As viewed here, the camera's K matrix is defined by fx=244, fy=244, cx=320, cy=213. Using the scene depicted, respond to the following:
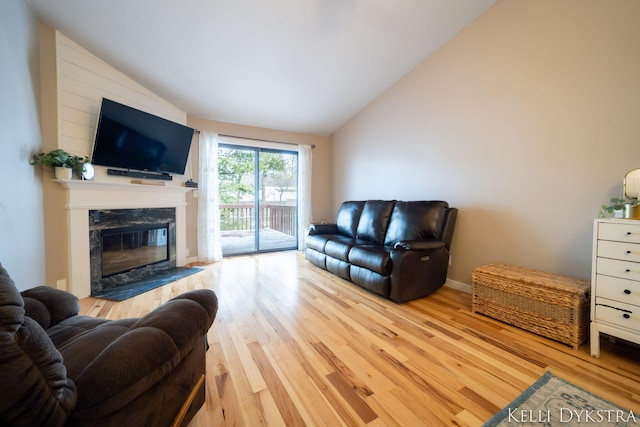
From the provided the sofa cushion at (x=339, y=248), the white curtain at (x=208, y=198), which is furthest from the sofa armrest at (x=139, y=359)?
the white curtain at (x=208, y=198)

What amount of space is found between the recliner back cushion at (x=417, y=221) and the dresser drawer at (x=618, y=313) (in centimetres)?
126

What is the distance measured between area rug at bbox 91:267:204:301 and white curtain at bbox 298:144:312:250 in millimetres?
1970

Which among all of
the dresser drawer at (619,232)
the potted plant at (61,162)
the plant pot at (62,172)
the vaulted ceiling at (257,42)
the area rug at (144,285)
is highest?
the vaulted ceiling at (257,42)

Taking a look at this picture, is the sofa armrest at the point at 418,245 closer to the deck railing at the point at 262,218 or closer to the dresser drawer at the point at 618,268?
→ the dresser drawer at the point at 618,268

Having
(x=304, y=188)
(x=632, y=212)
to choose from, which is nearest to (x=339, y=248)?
(x=304, y=188)

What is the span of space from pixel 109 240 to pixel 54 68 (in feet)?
5.69

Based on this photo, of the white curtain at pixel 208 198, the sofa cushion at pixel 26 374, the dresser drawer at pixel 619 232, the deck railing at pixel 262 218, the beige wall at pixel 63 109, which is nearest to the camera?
the sofa cushion at pixel 26 374

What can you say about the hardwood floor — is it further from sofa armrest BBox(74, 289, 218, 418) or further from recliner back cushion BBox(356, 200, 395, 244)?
recliner back cushion BBox(356, 200, 395, 244)

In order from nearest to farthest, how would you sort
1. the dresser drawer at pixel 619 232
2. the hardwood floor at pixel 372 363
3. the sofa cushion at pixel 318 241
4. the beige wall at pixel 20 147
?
the hardwood floor at pixel 372 363, the dresser drawer at pixel 619 232, the beige wall at pixel 20 147, the sofa cushion at pixel 318 241

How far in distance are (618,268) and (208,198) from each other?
14.3ft

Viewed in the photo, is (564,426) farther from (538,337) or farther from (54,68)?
(54,68)

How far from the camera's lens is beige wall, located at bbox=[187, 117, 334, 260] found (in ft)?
12.7

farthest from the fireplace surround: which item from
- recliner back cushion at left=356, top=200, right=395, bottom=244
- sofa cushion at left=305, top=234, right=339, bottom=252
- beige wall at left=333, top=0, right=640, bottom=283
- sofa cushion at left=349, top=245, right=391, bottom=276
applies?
beige wall at left=333, top=0, right=640, bottom=283

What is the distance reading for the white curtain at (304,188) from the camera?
4.73m
